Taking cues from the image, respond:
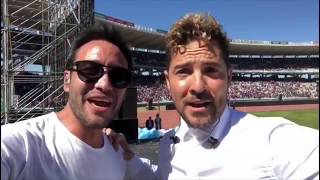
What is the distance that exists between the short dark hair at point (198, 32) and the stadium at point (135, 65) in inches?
385

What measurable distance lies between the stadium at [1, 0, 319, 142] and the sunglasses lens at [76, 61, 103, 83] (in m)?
9.33

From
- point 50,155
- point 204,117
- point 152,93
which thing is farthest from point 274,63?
point 50,155

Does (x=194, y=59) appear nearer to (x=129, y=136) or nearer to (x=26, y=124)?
(x=26, y=124)

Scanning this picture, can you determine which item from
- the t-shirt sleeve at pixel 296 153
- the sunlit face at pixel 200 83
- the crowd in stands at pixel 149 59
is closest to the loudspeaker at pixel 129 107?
the sunlit face at pixel 200 83

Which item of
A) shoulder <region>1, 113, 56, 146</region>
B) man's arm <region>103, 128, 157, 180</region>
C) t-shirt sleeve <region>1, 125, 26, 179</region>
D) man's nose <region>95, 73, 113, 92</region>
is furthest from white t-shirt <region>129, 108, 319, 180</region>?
t-shirt sleeve <region>1, 125, 26, 179</region>

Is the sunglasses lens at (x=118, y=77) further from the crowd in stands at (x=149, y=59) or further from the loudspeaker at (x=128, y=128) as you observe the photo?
the crowd in stands at (x=149, y=59)

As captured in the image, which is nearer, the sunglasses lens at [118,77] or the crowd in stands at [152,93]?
the sunglasses lens at [118,77]

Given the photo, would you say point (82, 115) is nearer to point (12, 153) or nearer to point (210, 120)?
point (12, 153)

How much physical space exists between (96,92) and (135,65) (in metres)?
20.3

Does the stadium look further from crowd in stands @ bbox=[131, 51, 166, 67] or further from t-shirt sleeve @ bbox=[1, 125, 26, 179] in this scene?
t-shirt sleeve @ bbox=[1, 125, 26, 179]

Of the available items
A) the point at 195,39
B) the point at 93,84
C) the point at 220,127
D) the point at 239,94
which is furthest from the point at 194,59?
the point at 239,94

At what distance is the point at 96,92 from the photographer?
9.10 ft

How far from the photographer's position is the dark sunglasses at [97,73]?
2.80 metres

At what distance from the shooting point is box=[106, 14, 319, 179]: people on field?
2191mm
